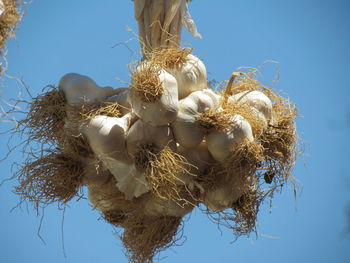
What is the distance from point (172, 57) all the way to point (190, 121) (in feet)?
0.84

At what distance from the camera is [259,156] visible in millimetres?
1890

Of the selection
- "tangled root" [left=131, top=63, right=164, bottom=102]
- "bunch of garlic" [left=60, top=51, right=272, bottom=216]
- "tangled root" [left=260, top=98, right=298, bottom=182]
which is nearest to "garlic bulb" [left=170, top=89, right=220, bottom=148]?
"bunch of garlic" [left=60, top=51, right=272, bottom=216]

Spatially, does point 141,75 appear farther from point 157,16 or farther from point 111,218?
point 111,218

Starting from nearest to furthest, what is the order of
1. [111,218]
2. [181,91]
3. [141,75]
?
[141,75] < [181,91] < [111,218]

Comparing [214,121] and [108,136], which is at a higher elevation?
[214,121]

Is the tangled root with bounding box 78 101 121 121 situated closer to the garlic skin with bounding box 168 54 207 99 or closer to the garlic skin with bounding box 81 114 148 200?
the garlic skin with bounding box 81 114 148 200

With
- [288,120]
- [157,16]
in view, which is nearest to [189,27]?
[157,16]

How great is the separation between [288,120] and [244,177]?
314mm

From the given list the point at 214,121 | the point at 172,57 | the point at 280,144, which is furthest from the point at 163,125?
the point at 280,144

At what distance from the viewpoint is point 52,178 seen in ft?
6.55

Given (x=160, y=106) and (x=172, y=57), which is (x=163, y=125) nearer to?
(x=160, y=106)

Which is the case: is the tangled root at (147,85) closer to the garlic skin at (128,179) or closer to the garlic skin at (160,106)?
the garlic skin at (160,106)

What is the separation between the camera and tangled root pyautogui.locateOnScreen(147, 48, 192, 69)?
1.96 meters

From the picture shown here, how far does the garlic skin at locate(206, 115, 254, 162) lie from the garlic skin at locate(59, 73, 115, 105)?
1.30ft
